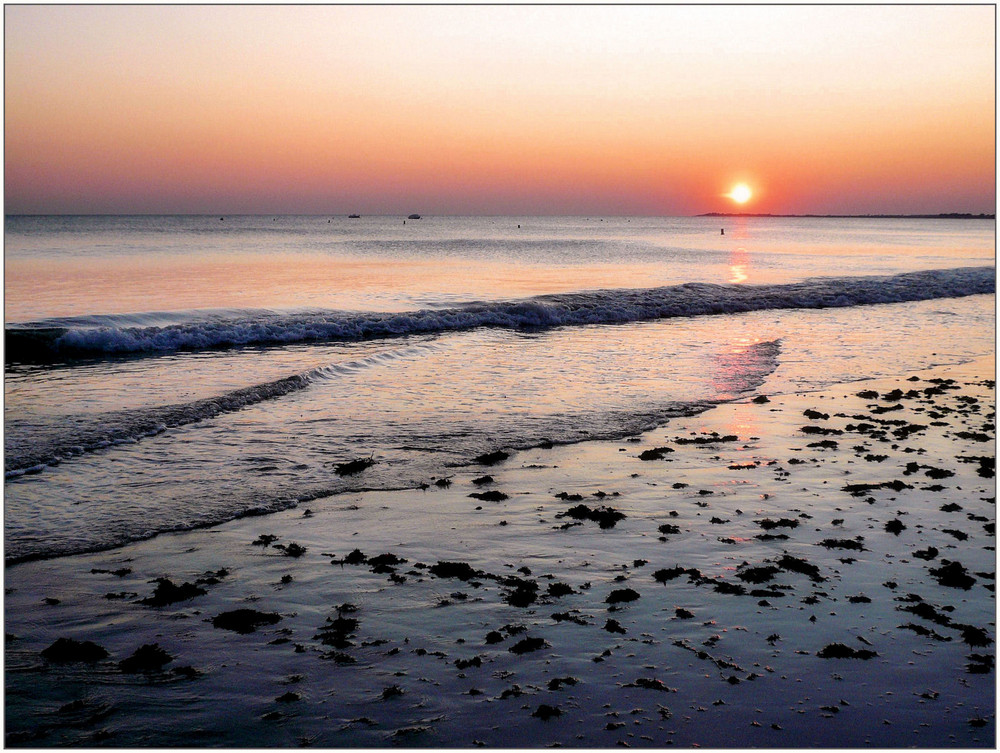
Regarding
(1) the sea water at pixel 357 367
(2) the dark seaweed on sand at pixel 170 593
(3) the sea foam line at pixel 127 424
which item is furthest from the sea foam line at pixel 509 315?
(2) the dark seaweed on sand at pixel 170 593

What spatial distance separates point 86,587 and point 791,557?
609 centimetres

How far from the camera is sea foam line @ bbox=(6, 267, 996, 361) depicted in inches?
771

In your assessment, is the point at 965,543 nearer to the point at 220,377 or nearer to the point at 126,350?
the point at 220,377

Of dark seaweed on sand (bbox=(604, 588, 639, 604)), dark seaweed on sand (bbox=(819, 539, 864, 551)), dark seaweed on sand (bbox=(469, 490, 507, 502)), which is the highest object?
dark seaweed on sand (bbox=(469, 490, 507, 502))

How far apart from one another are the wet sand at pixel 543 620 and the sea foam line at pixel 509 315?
13.6m

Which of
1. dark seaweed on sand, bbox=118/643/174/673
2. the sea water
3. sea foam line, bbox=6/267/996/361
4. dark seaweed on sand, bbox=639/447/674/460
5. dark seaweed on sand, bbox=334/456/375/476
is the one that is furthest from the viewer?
sea foam line, bbox=6/267/996/361

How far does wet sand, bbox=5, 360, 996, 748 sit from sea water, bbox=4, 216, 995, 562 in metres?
1.25

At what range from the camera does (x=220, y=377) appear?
51.5 feet

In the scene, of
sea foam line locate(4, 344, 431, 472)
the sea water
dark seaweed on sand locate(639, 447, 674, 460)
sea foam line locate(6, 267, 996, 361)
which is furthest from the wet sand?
sea foam line locate(6, 267, 996, 361)

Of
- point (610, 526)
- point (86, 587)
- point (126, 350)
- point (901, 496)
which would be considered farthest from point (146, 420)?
point (901, 496)

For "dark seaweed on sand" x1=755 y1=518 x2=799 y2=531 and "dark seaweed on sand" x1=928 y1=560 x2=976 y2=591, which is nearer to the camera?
"dark seaweed on sand" x1=928 y1=560 x2=976 y2=591

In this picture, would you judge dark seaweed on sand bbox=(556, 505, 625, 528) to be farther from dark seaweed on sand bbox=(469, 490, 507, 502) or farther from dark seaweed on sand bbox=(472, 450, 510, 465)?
dark seaweed on sand bbox=(472, 450, 510, 465)

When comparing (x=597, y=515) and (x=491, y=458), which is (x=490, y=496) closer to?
(x=597, y=515)

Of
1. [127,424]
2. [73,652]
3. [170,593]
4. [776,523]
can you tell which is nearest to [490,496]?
[776,523]
